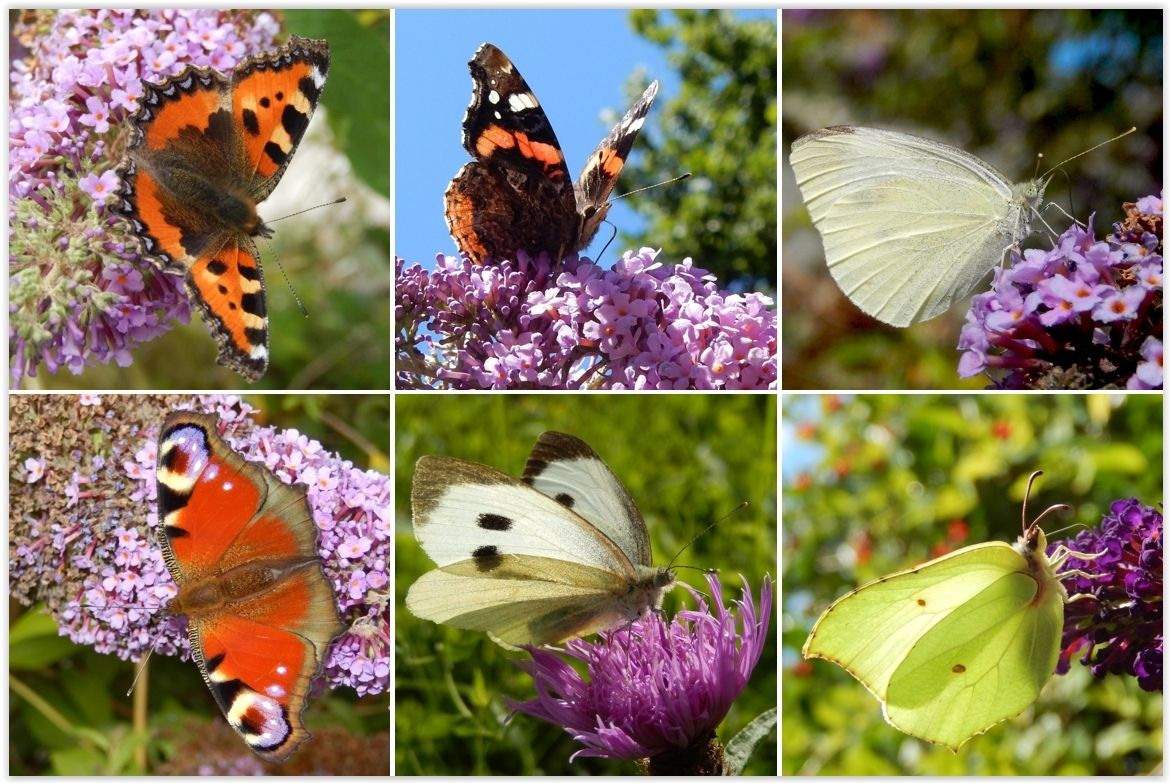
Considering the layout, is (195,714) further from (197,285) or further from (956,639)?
(956,639)

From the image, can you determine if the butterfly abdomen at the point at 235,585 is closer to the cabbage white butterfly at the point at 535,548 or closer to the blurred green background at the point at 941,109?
the cabbage white butterfly at the point at 535,548

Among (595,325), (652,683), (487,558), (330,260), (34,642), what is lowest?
(34,642)

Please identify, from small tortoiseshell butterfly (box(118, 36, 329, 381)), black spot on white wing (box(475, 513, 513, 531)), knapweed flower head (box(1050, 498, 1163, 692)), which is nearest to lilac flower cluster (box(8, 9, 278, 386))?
small tortoiseshell butterfly (box(118, 36, 329, 381))

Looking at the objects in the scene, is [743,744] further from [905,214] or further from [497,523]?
[905,214]

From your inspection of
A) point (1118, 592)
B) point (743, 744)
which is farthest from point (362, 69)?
point (1118, 592)

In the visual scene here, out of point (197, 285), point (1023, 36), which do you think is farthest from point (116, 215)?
point (1023, 36)

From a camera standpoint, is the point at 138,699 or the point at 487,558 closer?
the point at 487,558
